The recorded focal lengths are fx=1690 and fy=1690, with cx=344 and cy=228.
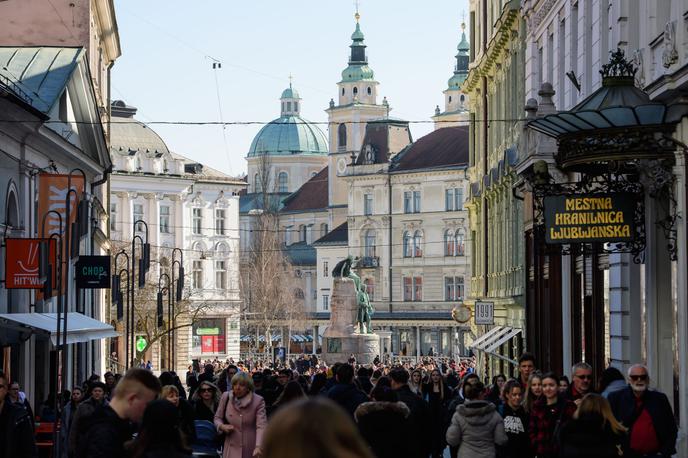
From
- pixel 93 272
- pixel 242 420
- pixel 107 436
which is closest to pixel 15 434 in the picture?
pixel 107 436

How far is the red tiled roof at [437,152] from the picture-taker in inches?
5049

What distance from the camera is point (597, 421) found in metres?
11.6

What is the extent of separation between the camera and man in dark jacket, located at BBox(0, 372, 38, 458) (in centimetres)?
1088

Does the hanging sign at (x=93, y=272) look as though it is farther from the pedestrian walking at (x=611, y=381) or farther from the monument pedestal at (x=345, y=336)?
the monument pedestal at (x=345, y=336)

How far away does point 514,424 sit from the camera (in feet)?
49.6

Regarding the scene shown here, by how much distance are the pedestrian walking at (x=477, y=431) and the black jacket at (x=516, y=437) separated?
164 mm

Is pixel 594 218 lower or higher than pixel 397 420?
higher

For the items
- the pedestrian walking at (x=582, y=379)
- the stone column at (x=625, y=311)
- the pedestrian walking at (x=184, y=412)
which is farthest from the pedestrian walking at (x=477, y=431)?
the stone column at (x=625, y=311)

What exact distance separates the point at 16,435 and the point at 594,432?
3907mm

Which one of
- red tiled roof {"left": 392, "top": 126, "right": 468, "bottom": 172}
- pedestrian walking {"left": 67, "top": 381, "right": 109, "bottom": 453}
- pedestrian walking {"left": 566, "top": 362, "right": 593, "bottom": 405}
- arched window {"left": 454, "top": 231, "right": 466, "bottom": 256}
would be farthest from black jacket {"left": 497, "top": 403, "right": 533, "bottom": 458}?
arched window {"left": 454, "top": 231, "right": 466, "bottom": 256}

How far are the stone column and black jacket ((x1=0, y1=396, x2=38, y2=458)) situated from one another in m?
13.4

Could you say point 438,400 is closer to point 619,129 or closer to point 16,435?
point 619,129

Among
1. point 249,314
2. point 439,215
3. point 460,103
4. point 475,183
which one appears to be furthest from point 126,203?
point 460,103

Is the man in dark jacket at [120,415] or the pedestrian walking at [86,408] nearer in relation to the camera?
the man in dark jacket at [120,415]
